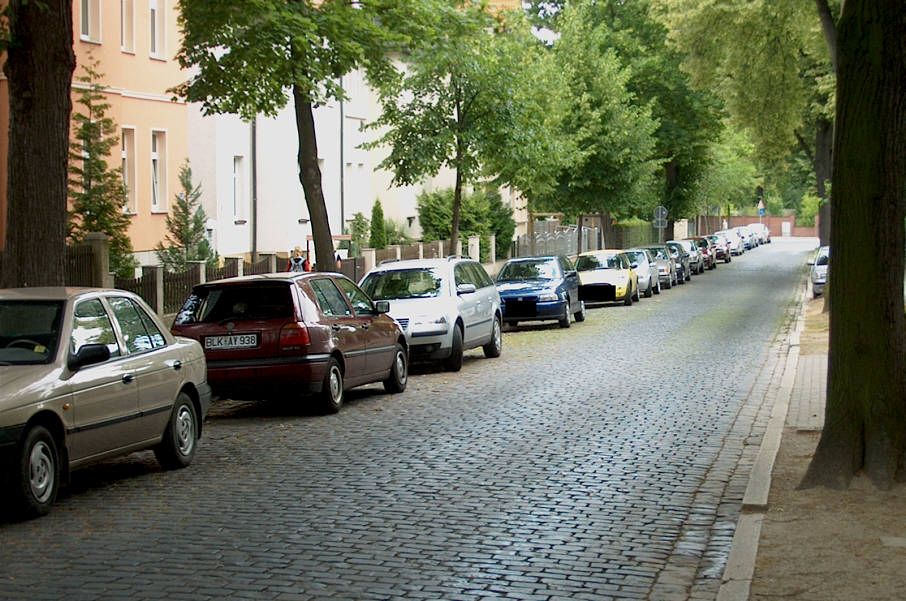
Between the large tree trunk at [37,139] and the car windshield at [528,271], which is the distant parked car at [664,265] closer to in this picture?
the car windshield at [528,271]

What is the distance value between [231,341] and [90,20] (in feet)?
59.0

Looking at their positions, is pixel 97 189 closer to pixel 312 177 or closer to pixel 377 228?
pixel 312 177

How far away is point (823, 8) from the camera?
22234 mm

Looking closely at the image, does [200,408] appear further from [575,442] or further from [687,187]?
[687,187]

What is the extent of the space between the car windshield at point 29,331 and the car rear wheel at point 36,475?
0.65 metres

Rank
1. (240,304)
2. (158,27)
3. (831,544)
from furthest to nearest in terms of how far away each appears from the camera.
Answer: (158,27) → (240,304) → (831,544)

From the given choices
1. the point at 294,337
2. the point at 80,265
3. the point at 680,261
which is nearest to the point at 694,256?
the point at 680,261

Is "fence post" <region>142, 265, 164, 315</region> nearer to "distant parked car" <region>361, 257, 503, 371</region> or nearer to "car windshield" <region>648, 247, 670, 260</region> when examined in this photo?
"distant parked car" <region>361, 257, 503, 371</region>

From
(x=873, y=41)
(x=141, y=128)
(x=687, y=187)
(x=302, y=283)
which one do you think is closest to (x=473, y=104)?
(x=141, y=128)

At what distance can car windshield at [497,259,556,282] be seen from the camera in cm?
2878

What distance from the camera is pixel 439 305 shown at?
19.4 meters

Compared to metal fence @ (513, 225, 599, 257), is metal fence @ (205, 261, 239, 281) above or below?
below

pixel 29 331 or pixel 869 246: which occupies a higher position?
pixel 869 246

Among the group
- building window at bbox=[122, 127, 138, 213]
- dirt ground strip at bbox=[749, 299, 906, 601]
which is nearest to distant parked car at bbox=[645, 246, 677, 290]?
building window at bbox=[122, 127, 138, 213]
